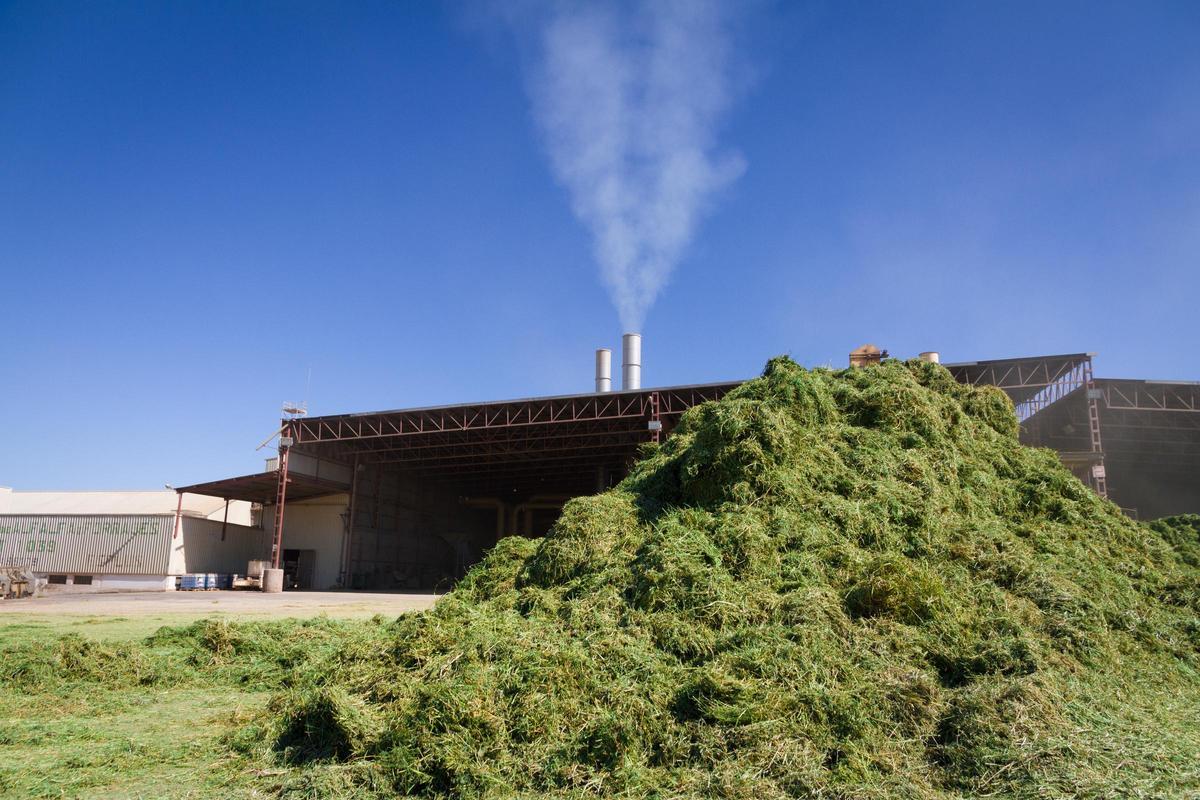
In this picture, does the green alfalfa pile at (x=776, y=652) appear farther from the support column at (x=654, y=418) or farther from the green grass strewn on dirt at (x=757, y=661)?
the support column at (x=654, y=418)

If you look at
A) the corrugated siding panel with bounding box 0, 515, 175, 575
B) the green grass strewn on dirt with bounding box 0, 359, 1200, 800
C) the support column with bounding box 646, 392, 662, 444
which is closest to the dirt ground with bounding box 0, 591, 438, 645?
the green grass strewn on dirt with bounding box 0, 359, 1200, 800

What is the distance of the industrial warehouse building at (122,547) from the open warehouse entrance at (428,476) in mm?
2694

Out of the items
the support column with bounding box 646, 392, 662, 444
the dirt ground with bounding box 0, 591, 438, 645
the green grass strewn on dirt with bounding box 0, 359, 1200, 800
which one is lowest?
the dirt ground with bounding box 0, 591, 438, 645

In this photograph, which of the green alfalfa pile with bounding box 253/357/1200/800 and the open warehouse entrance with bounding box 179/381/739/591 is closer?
the green alfalfa pile with bounding box 253/357/1200/800

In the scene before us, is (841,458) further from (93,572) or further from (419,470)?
(93,572)

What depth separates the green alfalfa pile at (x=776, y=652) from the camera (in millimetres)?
5211

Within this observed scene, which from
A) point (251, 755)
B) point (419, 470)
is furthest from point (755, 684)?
point (419, 470)

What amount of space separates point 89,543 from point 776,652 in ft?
157

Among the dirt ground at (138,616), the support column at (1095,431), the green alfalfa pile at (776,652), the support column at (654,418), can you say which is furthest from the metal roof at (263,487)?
the support column at (1095,431)

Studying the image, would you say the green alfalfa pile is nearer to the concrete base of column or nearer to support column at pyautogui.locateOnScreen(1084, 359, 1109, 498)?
support column at pyautogui.locateOnScreen(1084, 359, 1109, 498)

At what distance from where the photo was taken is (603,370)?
3781 cm

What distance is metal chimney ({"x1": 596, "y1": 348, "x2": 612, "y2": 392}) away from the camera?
3750 centimetres

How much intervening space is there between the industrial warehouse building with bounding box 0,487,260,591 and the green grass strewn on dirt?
34.7m

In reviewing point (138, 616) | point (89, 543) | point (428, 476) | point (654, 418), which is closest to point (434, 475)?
point (428, 476)
